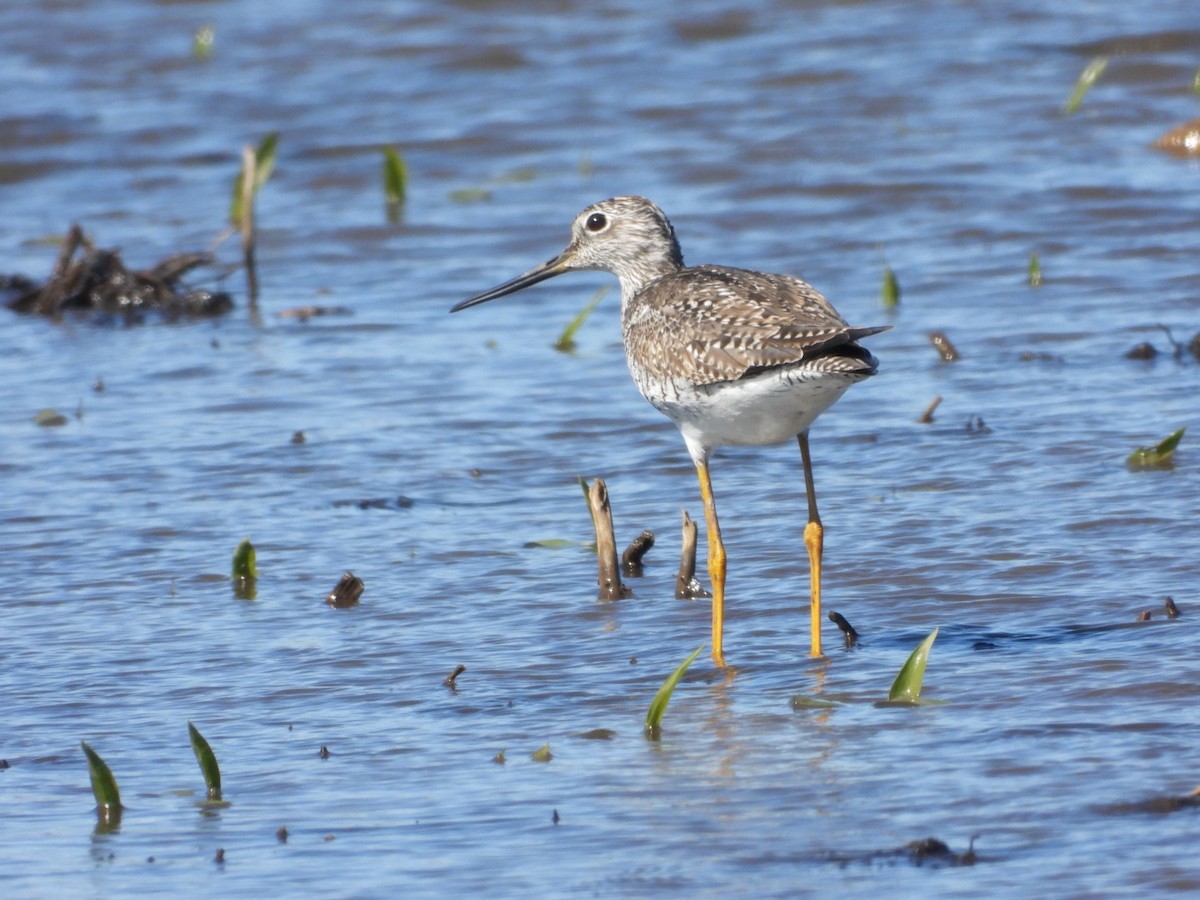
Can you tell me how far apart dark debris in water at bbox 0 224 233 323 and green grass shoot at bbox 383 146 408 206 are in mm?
1731

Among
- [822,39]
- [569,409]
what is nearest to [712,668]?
[569,409]

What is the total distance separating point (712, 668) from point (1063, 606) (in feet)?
4.37

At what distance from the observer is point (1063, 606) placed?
6.91 meters

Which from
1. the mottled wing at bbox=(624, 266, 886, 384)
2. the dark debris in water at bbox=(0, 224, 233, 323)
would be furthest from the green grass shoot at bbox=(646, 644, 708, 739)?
the dark debris in water at bbox=(0, 224, 233, 323)

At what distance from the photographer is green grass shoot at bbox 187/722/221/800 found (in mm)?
5438

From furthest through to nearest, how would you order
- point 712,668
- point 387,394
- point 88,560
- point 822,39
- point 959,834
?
point 822,39, point 387,394, point 88,560, point 712,668, point 959,834

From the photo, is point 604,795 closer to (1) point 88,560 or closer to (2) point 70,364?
(1) point 88,560

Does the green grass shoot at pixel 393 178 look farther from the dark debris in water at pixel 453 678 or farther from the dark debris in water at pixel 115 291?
the dark debris in water at pixel 453 678

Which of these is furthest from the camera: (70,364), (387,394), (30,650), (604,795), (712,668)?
(70,364)

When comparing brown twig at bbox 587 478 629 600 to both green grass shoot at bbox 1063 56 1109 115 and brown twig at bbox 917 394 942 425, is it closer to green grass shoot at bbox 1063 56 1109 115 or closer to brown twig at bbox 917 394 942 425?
brown twig at bbox 917 394 942 425

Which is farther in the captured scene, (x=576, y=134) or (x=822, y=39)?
(x=822, y=39)

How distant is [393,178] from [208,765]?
9.10m

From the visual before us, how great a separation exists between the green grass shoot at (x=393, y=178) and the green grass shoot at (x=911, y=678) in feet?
28.0

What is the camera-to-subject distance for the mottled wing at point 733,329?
624 cm
